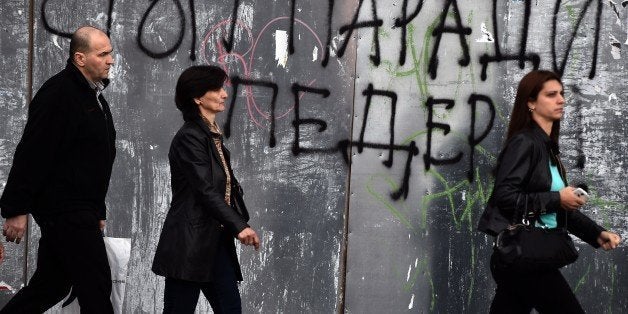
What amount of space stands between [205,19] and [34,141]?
2026 millimetres

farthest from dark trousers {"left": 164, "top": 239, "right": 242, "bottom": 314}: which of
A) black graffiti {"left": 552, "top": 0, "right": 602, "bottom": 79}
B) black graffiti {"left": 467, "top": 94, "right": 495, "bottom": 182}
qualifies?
black graffiti {"left": 552, "top": 0, "right": 602, "bottom": 79}

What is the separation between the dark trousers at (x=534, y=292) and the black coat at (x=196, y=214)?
1.31m

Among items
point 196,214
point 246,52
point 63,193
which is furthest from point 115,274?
point 246,52

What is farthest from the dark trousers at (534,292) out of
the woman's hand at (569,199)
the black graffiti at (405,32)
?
the black graffiti at (405,32)

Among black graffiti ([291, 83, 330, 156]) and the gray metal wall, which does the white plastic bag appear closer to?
the gray metal wall

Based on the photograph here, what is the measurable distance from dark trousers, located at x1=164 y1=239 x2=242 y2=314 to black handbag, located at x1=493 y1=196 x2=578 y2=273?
134 centimetres

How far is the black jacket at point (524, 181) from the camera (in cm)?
552

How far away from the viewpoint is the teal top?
561cm

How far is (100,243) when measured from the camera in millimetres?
5941

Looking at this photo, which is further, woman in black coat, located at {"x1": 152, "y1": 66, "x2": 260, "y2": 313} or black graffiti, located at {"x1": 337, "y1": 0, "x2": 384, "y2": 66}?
black graffiti, located at {"x1": 337, "y1": 0, "x2": 384, "y2": 66}

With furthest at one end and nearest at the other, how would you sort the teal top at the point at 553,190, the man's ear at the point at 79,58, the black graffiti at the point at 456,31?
1. the black graffiti at the point at 456,31
2. the man's ear at the point at 79,58
3. the teal top at the point at 553,190

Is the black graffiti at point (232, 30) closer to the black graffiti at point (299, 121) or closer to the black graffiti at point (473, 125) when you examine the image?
the black graffiti at point (299, 121)

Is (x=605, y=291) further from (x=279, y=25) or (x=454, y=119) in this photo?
(x=279, y=25)

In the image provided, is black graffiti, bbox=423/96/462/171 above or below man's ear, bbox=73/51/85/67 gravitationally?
below
